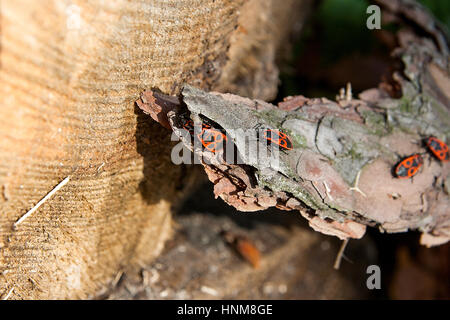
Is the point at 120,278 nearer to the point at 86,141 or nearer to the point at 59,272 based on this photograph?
the point at 59,272

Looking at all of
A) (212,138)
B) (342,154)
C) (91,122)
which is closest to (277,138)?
(212,138)

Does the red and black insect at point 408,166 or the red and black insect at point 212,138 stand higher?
the red and black insect at point 212,138

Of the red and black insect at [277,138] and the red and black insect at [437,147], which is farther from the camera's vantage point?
the red and black insect at [437,147]

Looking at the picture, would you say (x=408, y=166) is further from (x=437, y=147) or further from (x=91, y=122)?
(x=91, y=122)

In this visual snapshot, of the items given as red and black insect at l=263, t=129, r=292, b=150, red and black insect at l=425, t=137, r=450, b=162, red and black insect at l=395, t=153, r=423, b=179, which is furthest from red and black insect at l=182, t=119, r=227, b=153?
red and black insect at l=425, t=137, r=450, b=162

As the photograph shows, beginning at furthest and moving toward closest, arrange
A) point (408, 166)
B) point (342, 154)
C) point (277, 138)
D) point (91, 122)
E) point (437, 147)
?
point (437, 147), point (408, 166), point (342, 154), point (277, 138), point (91, 122)

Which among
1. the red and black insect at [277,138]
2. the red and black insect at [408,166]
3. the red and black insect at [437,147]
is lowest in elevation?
the red and black insect at [408,166]

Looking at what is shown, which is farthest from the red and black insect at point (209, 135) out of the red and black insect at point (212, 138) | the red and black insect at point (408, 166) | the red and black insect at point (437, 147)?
the red and black insect at point (437, 147)

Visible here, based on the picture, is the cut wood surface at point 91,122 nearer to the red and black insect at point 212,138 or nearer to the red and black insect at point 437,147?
the red and black insect at point 212,138

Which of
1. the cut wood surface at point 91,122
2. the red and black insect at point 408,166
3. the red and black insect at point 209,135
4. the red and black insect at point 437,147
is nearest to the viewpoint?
the cut wood surface at point 91,122
